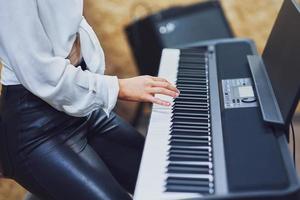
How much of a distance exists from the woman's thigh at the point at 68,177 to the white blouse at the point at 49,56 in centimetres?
11

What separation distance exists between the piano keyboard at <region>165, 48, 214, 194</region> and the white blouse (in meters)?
0.19

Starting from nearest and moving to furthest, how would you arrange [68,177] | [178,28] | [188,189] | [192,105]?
[188,189] → [68,177] → [192,105] → [178,28]

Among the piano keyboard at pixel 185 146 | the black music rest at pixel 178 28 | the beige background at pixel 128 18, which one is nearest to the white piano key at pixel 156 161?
the piano keyboard at pixel 185 146

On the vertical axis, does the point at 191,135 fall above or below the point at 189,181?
above

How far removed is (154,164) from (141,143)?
40 centimetres

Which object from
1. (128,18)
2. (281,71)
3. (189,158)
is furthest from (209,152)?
(128,18)

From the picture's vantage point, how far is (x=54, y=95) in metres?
1.12

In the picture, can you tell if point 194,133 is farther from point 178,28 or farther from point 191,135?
point 178,28

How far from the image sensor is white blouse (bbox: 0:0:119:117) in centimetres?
106

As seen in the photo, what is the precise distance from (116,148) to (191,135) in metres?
0.33

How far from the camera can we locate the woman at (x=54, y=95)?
1.08 m

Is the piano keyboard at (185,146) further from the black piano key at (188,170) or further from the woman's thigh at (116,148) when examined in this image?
the woman's thigh at (116,148)

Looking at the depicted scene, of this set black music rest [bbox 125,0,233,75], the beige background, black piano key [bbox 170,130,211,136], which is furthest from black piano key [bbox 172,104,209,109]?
the beige background

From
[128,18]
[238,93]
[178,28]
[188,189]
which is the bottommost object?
[188,189]
